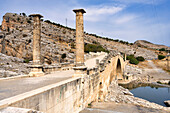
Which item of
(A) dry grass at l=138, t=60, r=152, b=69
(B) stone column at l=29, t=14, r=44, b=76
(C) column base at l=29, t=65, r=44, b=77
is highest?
(B) stone column at l=29, t=14, r=44, b=76

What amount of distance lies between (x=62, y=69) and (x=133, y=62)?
31.1 metres

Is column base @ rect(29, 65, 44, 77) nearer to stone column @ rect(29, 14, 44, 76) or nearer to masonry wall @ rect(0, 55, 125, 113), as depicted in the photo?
stone column @ rect(29, 14, 44, 76)

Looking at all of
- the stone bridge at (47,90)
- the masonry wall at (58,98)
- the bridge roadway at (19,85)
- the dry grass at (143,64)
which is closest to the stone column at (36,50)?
the stone bridge at (47,90)

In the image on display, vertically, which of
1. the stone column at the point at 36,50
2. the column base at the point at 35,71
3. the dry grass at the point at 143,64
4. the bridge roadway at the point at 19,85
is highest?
the stone column at the point at 36,50

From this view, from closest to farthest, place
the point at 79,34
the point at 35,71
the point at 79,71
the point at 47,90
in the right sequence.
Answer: the point at 47,90 < the point at 79,71 < the point at 79,34 < the point at 35,71

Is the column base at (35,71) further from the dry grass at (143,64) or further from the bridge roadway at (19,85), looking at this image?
the dry grass at (143,64)

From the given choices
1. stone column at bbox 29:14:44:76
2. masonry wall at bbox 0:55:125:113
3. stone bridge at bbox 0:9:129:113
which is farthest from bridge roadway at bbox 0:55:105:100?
stone column at bbox 29:14:44:76

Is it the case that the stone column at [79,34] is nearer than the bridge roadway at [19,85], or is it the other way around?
the bridge roadway at [19,85]

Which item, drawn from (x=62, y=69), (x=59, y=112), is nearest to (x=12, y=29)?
(x=62, y=69)

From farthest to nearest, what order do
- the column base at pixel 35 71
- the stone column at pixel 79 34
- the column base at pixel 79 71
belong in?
the column base at pixel 35 71 → the stone column at pixel 79 34 → the column base at pixel 79 71

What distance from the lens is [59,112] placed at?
523 cm

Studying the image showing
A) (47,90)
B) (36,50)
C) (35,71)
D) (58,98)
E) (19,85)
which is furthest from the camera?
(36,50)

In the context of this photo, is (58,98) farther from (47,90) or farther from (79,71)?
(79,71)

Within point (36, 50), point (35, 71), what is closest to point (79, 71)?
point (35, 71)
